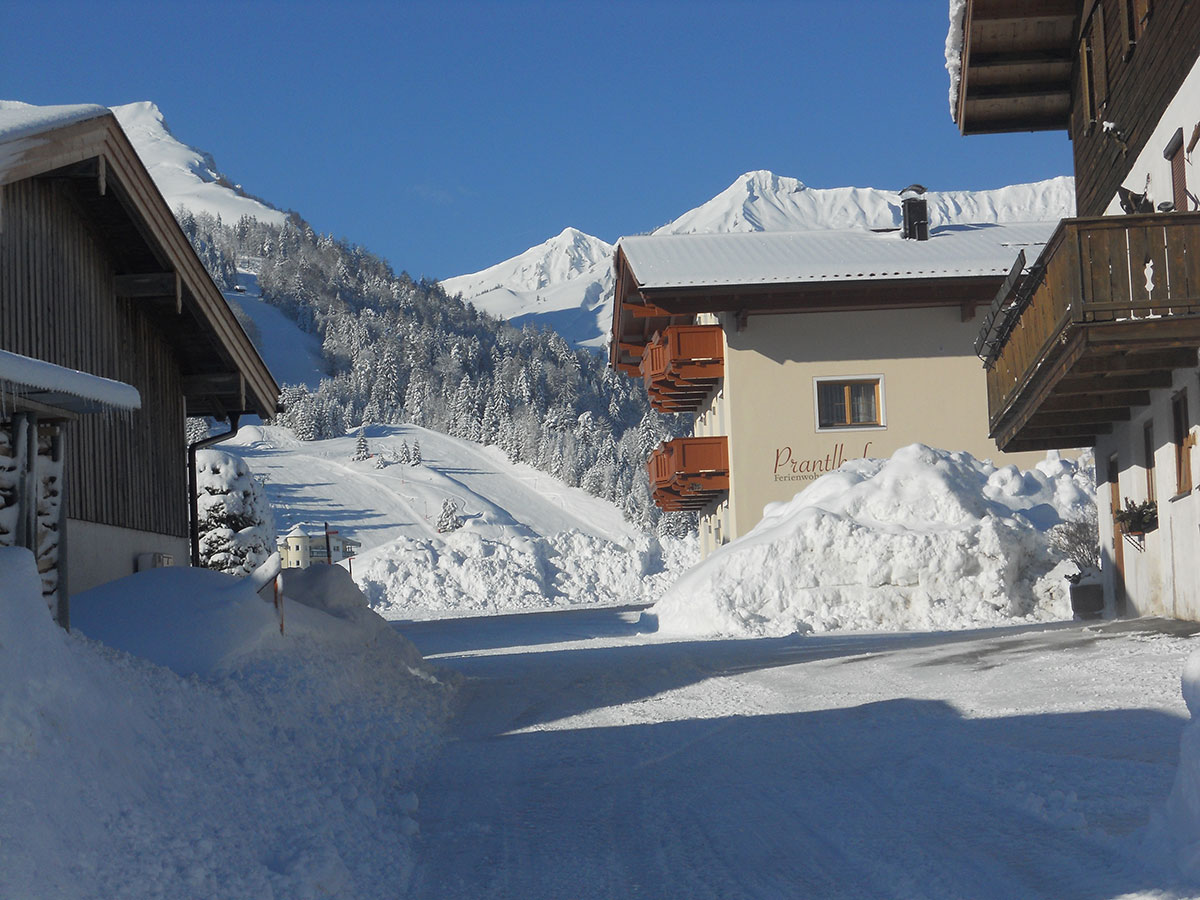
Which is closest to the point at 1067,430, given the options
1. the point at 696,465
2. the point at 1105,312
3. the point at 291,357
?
the point at 1105,312

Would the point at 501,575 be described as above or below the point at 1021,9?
below

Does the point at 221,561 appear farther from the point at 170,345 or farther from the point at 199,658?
the point at 199,658

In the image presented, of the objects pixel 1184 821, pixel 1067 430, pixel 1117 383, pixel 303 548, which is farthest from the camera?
pixel 303 548

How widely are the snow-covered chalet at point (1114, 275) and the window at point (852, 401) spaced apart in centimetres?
1115

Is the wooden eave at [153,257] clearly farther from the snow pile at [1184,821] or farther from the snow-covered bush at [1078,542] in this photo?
the snow-covered bush at [1078,542]

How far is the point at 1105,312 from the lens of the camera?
1220 cm

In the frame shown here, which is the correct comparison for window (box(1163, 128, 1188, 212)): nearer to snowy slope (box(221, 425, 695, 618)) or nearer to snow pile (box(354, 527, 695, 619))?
snowy slope (box(221, 425, 695, 618))

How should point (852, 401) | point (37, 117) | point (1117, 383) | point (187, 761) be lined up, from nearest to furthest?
1. point (187, 761)
2. point (37, 117)
3. point (1117, 383)
4. point (852, 401)

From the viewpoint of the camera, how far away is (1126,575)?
60.6 feet

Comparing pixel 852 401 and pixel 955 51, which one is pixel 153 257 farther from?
pixel 852 401

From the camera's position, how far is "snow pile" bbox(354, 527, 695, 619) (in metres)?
41.5

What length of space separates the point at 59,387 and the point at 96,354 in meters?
5.56

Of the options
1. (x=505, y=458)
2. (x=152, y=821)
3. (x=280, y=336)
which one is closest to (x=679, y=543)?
(x=152, y=821)

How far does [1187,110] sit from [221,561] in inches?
779
